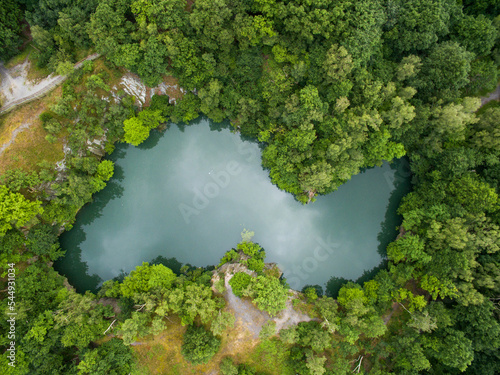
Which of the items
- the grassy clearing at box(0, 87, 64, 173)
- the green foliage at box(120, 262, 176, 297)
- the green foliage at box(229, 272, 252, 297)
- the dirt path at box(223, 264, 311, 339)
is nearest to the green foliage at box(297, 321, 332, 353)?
the dirt path at box(223, 264, 311, 339)

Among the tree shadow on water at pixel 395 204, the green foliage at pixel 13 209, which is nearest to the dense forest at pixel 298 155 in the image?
the green foliage at pixel 13 209

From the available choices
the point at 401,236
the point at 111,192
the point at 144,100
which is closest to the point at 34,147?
the point at 111,192

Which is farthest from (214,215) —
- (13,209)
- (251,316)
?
(13,209)

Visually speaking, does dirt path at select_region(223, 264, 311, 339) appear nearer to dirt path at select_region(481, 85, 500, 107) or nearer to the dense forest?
the dense forest

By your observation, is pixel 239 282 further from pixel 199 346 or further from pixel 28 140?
pixel 28 140

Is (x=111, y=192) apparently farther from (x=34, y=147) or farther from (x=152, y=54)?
(x=152, y=54)

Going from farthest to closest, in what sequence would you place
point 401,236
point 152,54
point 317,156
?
point 401,236, point 317,156, point 152,54
